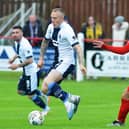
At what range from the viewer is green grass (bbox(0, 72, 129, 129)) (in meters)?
14.0

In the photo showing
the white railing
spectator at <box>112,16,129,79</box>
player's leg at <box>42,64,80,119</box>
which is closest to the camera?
player's leg at <box>42,64,80,119</box>

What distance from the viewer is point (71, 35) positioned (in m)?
14.6

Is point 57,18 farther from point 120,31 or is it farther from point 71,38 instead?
point 120,31

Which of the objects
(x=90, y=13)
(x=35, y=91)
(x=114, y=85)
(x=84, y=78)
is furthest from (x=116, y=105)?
(x=90, y=13)

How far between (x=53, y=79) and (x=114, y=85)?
31.4 ft

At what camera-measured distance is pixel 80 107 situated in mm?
17297

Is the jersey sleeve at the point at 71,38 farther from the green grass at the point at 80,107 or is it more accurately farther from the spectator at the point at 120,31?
the spectator at the point at 120,31

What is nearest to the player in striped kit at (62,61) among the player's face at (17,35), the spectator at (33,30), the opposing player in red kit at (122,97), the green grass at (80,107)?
the green grass at (80,107)

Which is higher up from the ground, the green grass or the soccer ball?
the soccer ball

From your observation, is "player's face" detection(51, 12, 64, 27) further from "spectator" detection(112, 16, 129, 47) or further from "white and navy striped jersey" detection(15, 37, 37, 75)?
"spectator" detection(112, 16, 129, 47)

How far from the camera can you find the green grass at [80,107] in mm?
14023

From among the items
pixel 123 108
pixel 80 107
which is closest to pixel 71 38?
pixel 123 108

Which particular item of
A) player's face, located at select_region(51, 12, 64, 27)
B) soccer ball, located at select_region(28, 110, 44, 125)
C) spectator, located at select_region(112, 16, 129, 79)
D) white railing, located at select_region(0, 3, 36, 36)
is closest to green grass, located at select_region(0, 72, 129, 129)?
soccer ball, located at select_region(28, 110, 44, 125)

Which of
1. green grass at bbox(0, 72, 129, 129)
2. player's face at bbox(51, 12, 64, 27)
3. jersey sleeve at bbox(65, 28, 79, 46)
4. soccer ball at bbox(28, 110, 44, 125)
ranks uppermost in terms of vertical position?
player's face at bbox(51, 12, 64, 27)
